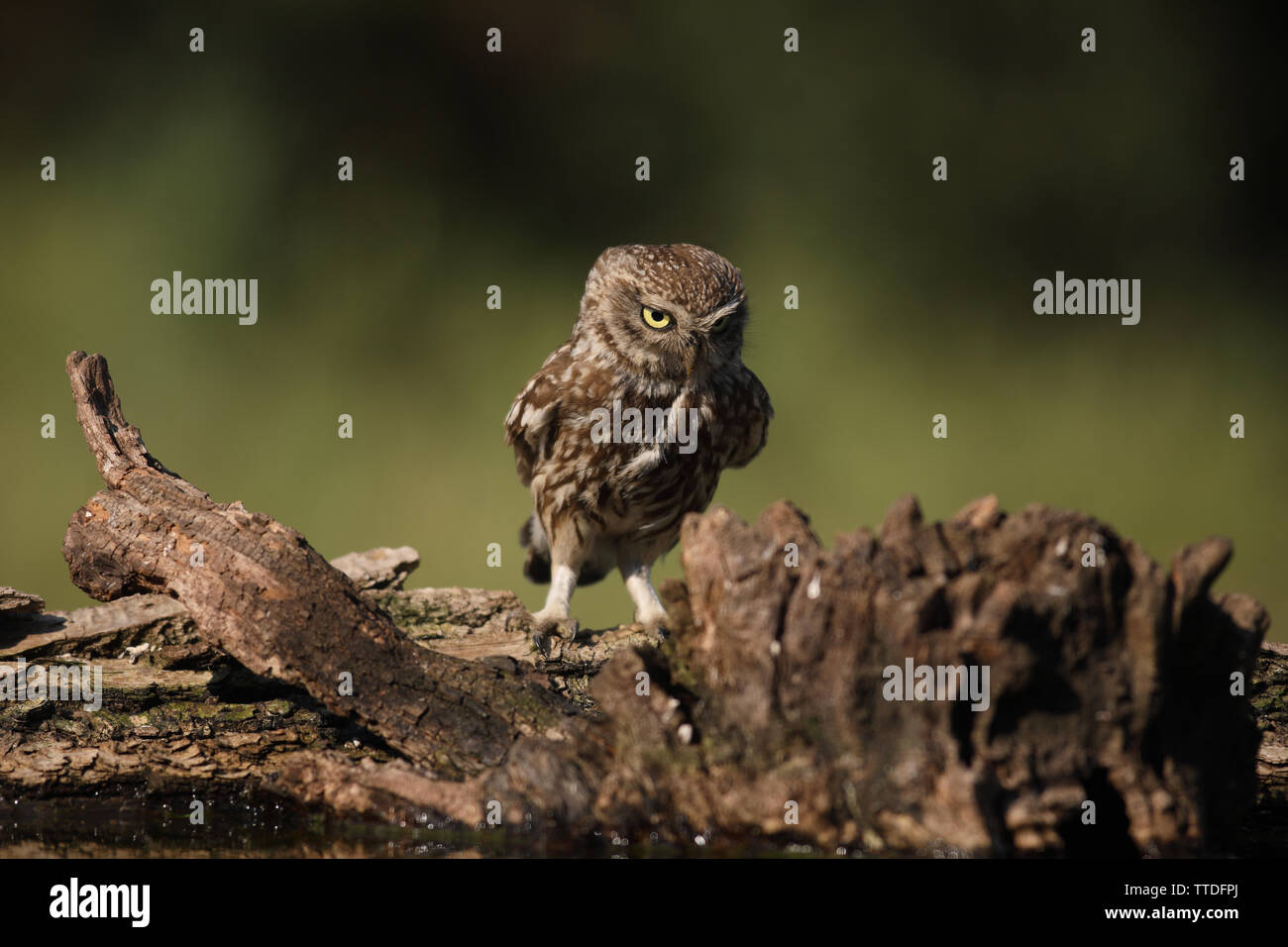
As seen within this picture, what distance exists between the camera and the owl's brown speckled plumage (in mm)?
3594

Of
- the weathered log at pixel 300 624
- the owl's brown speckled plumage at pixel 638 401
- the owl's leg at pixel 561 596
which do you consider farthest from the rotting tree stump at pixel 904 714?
the owl's brown speckled plumage at pixel 638 401

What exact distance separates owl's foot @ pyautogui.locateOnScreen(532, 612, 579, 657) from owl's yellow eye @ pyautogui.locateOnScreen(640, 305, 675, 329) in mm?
1016

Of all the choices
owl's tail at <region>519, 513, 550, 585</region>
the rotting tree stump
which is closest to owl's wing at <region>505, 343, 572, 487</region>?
owl's tail at <region>519, 513, 550, 585</region>

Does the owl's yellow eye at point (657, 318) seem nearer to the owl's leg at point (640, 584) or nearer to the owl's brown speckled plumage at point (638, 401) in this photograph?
the owl's brown speckled plumage at point (638, 401)

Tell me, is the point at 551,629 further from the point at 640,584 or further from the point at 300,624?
the point at 300,624

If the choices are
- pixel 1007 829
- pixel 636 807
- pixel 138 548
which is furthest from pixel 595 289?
pixel 1007 829

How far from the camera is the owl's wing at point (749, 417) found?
12.6 ft

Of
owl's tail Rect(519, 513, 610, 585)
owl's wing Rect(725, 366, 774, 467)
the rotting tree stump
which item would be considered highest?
owl's wing Rect(725, 366, 774, 467)

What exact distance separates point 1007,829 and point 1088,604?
1.32 feet

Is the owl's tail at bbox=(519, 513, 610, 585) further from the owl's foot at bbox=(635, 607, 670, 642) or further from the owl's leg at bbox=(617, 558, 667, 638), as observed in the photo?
the owl's foot at bbox=(635, 607, 670, 642)

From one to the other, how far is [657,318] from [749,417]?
53 cm

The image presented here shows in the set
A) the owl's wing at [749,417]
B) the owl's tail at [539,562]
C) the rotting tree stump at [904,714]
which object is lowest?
the rotting tree stump at [904,714]

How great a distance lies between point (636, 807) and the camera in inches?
80.4

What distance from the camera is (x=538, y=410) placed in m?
3.81
